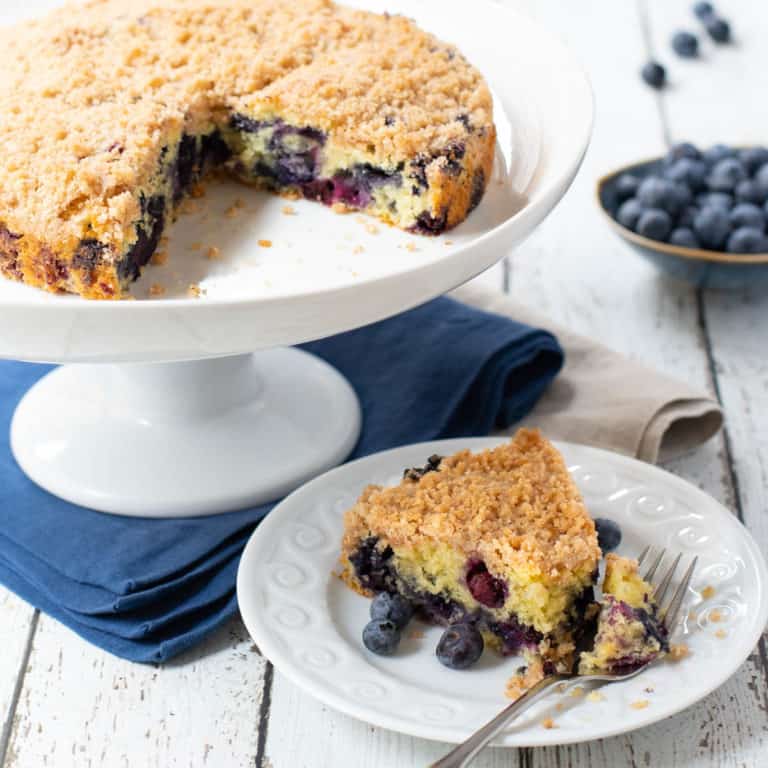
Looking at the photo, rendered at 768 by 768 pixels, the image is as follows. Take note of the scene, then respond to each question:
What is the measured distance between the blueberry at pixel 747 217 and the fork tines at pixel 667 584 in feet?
3.87

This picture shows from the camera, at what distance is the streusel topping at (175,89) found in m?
2.08

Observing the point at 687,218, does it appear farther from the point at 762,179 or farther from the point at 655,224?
the point at 762,179

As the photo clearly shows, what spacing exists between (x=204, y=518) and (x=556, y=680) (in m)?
0.78

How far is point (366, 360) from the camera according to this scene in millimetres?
2635

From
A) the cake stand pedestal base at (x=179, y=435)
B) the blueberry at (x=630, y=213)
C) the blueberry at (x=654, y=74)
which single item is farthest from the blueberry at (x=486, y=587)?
the blueberry at (x=654, y=74)

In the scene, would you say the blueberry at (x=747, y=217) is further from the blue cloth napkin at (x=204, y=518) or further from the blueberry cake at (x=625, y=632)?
the blueberry cake at (x=625, y=632)

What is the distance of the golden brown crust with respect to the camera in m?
1.77

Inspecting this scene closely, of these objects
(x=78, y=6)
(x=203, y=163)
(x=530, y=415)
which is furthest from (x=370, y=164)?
(x=78, y=6)

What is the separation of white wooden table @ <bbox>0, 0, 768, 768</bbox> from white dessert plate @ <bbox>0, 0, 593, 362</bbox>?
0.57ft

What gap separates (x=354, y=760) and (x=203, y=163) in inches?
51.0

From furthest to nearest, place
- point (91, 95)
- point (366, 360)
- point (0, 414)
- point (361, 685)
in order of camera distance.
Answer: point (366, 360)
point (0, 414)
point (91, 95)
point (361, 685)

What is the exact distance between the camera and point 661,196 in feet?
9.62

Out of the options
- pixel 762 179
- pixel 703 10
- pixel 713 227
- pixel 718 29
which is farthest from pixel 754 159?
pixel 703 10

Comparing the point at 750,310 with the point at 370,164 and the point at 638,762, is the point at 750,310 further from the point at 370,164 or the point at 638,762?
the point at 638,762
